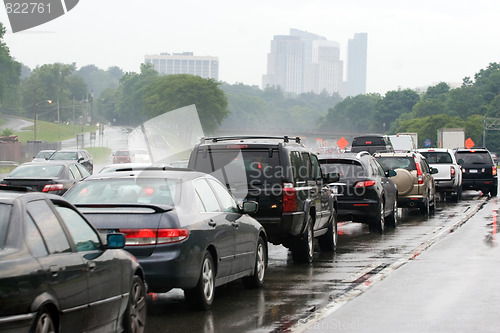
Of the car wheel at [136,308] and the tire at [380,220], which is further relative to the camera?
the tire at [380,220]

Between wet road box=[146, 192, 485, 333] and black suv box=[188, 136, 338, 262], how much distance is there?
0.65 meters

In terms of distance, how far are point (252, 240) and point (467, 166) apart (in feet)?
93.2

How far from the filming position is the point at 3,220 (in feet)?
20.8

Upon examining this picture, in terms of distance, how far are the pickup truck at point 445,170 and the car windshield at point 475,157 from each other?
401 centimetres

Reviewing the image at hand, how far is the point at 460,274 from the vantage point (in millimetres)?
13164

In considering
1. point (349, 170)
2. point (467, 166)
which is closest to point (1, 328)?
point (349, 170)

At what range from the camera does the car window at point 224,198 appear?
1104cm

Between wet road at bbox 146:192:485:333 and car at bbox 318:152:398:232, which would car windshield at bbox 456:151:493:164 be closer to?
car at bbox 318:152:398:232

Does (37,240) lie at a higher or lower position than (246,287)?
higher

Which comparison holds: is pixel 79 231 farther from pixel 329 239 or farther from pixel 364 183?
pixel 364 183

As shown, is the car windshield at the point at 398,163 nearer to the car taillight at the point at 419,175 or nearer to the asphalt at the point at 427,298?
the car taillight at the point at 419,175

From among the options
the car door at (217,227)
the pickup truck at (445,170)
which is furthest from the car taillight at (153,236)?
the pickup truck at (445,170)

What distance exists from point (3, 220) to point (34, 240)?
0.26 meters

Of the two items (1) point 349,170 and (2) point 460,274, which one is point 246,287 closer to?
(2) point 460,274
